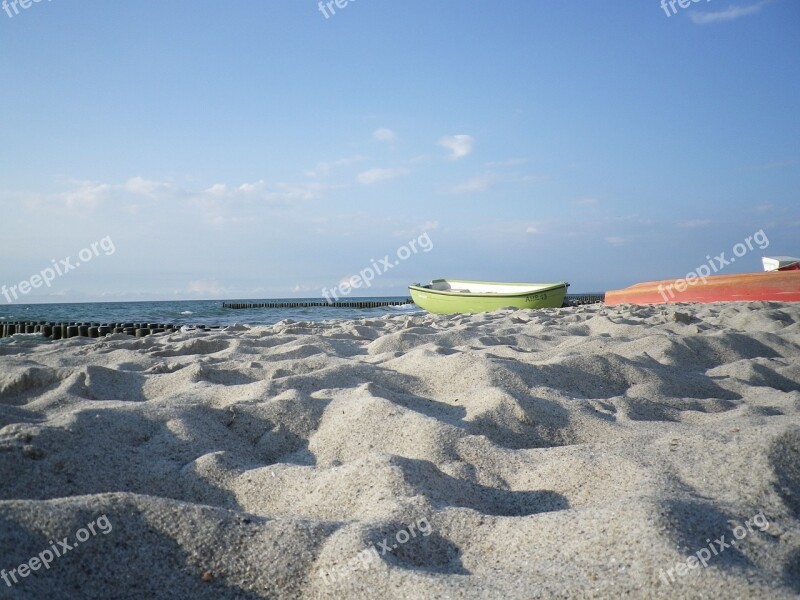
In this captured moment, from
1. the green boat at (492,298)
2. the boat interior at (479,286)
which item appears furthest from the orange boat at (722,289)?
the boat interior at (479,286)

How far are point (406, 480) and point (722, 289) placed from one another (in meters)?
12.1

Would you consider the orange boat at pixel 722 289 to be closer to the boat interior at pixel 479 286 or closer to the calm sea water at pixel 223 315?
the boat interior at pixel 479 286

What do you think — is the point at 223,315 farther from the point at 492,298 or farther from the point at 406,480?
the point at 406,480

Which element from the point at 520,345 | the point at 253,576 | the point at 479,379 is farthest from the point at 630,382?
the point at 253,576

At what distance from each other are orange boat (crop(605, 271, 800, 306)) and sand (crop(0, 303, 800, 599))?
→ 8547 millimetres

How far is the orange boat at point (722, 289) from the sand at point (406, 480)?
8.55m

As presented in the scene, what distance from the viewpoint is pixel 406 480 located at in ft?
6.35

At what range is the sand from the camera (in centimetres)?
140

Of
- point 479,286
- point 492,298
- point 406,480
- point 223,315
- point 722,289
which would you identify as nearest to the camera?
point 406,480

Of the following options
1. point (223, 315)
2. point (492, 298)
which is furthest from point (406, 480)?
point (223, 315)

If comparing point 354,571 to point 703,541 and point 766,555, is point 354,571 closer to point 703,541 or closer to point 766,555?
point 703,541

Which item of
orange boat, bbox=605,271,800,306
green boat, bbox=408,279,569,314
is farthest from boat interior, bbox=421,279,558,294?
orange boat, bbox=605,271,800,306

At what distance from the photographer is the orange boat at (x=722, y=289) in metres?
10.9

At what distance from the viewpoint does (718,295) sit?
39.3ft
